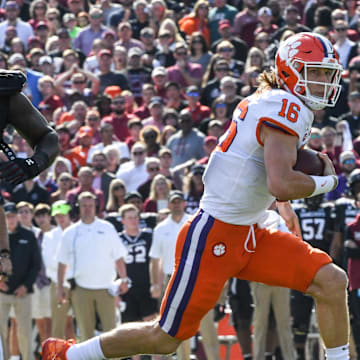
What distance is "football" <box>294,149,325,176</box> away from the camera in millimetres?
5374

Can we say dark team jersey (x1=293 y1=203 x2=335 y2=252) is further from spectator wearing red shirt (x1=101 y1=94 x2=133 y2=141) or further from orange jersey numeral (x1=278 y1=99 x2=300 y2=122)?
orange jersey numeral (x1=278 y1=99 x2=300 y2=122)

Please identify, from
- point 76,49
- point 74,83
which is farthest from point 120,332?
point 76,49

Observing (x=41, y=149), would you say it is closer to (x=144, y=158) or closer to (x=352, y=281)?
(x=352, y=281)

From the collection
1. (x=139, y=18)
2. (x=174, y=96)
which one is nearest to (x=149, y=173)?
(x=174, y=96)

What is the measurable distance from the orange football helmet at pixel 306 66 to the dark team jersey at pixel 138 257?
5105 millimetres

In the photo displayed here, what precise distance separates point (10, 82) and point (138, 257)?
5542 mm

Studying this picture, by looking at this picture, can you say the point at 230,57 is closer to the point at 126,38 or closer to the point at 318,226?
the point at 126,38

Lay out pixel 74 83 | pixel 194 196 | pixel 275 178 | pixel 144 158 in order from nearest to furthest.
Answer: pixel 275 178 < pixel 194 196 < pixel 144 158 < pixel 74 83

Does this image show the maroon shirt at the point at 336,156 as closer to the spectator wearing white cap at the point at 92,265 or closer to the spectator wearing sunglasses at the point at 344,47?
the spectator wearing sunglasses at the point at 344,47

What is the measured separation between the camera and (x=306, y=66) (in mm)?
5469

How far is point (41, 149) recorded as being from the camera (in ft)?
17.1

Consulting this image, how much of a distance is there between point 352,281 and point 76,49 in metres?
7.63

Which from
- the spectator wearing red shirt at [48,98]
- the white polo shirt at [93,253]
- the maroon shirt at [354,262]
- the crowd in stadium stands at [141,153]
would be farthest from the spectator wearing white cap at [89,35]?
the maroon shirt at [354,262]

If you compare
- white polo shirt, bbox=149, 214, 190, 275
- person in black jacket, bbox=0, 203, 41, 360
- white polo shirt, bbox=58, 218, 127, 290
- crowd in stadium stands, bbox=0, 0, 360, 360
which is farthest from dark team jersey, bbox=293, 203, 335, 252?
person in black jacket, bbox=0, 203, 41, 360
